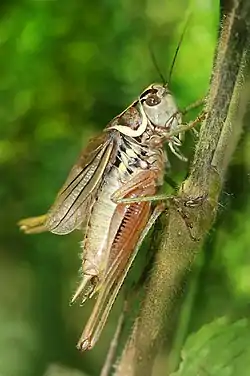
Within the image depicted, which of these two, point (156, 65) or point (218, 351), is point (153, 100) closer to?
point (156, 65)

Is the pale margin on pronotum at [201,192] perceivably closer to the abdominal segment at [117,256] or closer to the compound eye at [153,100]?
the abdominal segment at [117,256]

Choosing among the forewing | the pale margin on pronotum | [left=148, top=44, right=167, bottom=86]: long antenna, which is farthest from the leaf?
[left=148, top=44, right=167, bottom=86]: long antenna

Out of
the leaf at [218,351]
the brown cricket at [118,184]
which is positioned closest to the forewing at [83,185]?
the brown cricket at [118,184]

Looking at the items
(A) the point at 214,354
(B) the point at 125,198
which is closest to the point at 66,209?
(B) the point at 125,198

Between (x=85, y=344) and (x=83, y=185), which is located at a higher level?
(x=83, y=185)

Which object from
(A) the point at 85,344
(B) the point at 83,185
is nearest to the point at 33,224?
(B) the point at 83,185

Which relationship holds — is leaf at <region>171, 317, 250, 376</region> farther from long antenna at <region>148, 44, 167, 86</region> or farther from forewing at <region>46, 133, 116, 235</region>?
long antenna at <region>148, 44, 167, 86</region>
